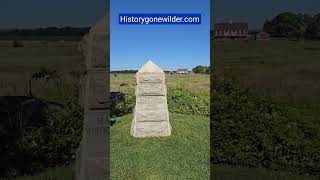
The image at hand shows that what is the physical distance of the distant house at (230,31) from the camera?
22.7 ft

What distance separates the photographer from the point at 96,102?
4.35m

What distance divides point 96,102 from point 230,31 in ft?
11.1

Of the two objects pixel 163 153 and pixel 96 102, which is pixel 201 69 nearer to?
pixel 163 153

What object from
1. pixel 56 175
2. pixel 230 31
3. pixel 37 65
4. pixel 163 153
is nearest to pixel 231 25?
pixel 230 31

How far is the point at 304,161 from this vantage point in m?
6.72

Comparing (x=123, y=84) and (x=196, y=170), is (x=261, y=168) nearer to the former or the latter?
(x=196, y=170)

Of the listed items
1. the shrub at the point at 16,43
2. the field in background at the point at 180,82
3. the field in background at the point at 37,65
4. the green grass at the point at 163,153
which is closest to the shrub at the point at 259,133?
the green grass at the point at 163,153

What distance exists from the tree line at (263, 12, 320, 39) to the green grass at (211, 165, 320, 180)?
2158 mm

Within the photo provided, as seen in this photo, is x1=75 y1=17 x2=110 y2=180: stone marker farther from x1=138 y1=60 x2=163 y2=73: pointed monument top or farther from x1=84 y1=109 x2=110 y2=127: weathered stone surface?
x1=138 y1=60 x2=163 y2=73: pointed monument top

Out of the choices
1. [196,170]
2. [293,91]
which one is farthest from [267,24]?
[196,170]

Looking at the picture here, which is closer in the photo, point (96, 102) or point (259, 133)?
point (96, 102)

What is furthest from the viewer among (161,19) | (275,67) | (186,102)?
(186,102)

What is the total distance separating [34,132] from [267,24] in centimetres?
380

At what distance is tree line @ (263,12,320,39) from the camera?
23.1 feet
